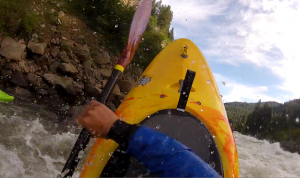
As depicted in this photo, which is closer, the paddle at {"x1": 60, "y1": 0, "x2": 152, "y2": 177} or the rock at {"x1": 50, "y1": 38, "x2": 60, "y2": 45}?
the paddle at {"x1": 60, "y1": 0, "x2": 152, "y2": 177}

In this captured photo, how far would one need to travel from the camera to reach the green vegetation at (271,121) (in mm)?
9756

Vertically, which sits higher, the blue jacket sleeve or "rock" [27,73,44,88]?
the blue jacket sleeve

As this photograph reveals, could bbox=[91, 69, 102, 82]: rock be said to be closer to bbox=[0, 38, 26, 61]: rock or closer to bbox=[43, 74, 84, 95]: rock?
bbox=[43, 74, 84, 95]: rock

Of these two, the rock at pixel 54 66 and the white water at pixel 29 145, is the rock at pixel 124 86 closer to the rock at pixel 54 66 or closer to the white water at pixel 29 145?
the rock at pixel 54 66

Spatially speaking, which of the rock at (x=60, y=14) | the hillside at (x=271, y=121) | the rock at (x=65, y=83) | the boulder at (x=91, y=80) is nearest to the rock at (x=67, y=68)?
the rock at (x=65, y=83)

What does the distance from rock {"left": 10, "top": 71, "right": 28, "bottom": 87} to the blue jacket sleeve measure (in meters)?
3.94

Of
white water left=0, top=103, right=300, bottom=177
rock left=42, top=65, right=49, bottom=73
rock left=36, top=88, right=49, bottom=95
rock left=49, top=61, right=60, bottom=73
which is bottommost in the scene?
white water left=0, top=103, right=300, bottom=177

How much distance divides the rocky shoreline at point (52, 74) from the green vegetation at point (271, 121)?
21.0 ft

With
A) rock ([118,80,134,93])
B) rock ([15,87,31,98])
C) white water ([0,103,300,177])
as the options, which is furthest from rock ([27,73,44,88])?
rock ([118,80,134,93])

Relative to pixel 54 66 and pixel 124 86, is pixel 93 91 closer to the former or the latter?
pixel 54 66

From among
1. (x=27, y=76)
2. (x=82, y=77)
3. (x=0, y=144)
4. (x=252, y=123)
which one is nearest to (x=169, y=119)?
(x=0, y=144)

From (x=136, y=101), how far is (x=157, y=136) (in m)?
0.94

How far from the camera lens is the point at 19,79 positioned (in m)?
4.23

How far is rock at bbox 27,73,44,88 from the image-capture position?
4.35m
